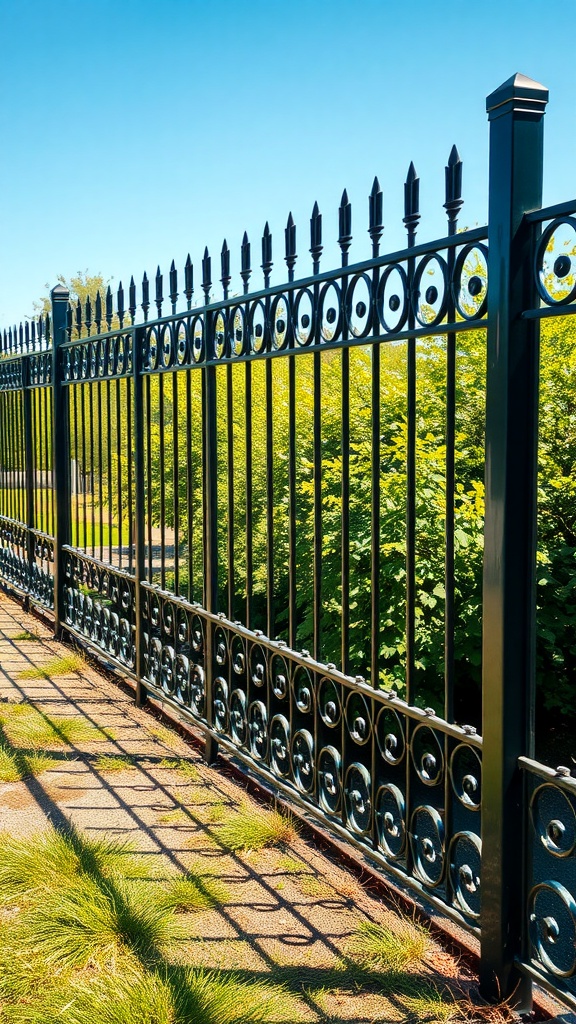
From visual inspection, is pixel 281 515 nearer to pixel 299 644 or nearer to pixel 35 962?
pixel 299 644

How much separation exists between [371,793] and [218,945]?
79cm

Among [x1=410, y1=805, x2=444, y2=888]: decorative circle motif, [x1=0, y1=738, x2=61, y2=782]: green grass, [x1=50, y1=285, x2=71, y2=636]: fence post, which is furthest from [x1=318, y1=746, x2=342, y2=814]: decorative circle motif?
[x1=50, y1=285, x2=71, y2=636]: fence post

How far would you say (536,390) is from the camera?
9.11 ft

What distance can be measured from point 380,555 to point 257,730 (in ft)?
5.17

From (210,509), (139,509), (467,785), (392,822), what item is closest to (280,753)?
(392,822)

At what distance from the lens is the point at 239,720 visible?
4.90 meters

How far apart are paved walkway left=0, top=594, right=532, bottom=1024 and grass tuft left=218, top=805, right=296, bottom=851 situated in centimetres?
5

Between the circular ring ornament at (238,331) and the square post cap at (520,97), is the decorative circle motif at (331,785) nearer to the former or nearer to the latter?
the circular ring ornament at (238,331)

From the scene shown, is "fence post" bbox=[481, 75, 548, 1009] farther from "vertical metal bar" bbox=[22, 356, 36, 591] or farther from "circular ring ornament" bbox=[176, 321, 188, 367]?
"vertical metal bar" bbox=[22, 356, 36, 591]

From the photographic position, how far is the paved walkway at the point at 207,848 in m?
3.10

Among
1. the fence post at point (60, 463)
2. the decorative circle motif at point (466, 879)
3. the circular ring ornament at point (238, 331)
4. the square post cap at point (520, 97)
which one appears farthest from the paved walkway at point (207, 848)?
the square post cap at point (520, 97)

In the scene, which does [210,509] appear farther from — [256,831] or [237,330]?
[256,831]

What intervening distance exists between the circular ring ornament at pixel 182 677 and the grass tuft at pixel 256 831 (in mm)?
1316

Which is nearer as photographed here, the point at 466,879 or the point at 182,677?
the point at 466,879
